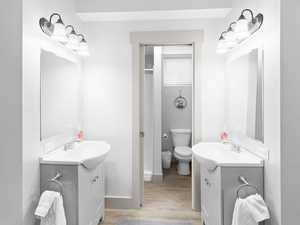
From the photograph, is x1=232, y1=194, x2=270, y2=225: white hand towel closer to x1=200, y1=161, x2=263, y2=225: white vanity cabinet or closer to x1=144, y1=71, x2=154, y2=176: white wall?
x1=200, y1=161, x2=263, y2=225: white vanity cabinet

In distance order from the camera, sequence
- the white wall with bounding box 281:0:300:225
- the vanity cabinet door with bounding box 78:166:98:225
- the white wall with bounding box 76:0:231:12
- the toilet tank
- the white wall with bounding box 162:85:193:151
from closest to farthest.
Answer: the white wall with bounding box 281:0:300:225
the vanity cabinet door with bounding box 78:166:98:225
the white wall with bounding box 76:0:231:12
the toilet tank
the white wall with bounding box 162:85:193:151

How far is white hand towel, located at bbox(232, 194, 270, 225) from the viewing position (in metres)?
1.55

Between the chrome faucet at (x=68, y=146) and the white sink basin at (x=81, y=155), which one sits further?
the chrome faucet at (x=68, y=146)

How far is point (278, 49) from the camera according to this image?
4.89 feet

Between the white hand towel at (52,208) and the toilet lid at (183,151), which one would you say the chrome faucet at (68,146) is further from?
the toilet lid at (183,151)

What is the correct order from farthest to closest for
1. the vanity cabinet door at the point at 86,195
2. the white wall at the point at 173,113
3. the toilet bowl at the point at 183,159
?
the white wall at the point at 173,113
the toilet bowl at the point at 183,159
the vanity cabinet door at the point at 86,195

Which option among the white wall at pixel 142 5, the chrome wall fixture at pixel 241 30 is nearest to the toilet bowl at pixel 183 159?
the chrome wall fixture at pixel 241 30

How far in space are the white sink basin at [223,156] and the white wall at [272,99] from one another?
0.15 m

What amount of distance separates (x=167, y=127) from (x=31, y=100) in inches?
128

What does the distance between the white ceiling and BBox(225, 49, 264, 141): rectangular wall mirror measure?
1.91ft

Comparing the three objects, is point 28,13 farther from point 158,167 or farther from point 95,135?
point 158,167

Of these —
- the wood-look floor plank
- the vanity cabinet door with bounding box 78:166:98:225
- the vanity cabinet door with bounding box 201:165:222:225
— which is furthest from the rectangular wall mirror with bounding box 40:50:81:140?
the vanity cabinet door with bounding box 201:165:222:225

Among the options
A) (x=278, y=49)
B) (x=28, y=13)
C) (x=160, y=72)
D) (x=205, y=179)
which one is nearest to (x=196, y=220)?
(x=205, y=179)

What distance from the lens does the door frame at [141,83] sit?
2674 mm
